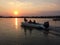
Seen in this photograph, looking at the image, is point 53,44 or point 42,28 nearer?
point 53,44

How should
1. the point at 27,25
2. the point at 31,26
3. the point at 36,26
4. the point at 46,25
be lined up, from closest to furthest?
1. the point at 46,25
2. the point at 36,26
3. the point at 31,26
4. the point at 27,25

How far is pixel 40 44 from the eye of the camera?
16.2 metres

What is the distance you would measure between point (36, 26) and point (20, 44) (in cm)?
1901

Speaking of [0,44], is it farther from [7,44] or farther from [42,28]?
[42,28]

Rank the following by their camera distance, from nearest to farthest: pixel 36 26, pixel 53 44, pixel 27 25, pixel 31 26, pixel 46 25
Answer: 1. pixel 53 44
2. pixel 46 25
3. pixel 36 26
4. pixel 31 26
5. pixel 27 25

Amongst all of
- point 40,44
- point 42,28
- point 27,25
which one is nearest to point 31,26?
point 27,25

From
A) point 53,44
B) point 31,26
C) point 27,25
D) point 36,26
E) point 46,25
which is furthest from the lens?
point 27,25

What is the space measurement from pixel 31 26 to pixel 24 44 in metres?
21.5

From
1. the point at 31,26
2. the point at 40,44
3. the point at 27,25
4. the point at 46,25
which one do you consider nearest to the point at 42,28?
the point at 46,25

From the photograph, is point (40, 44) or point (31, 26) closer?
point (40, 44)

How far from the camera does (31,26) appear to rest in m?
37.6

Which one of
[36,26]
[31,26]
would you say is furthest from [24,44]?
[31,26]

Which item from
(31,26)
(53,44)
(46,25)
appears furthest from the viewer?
(31,26)

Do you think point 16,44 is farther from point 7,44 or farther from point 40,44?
point 40,44
